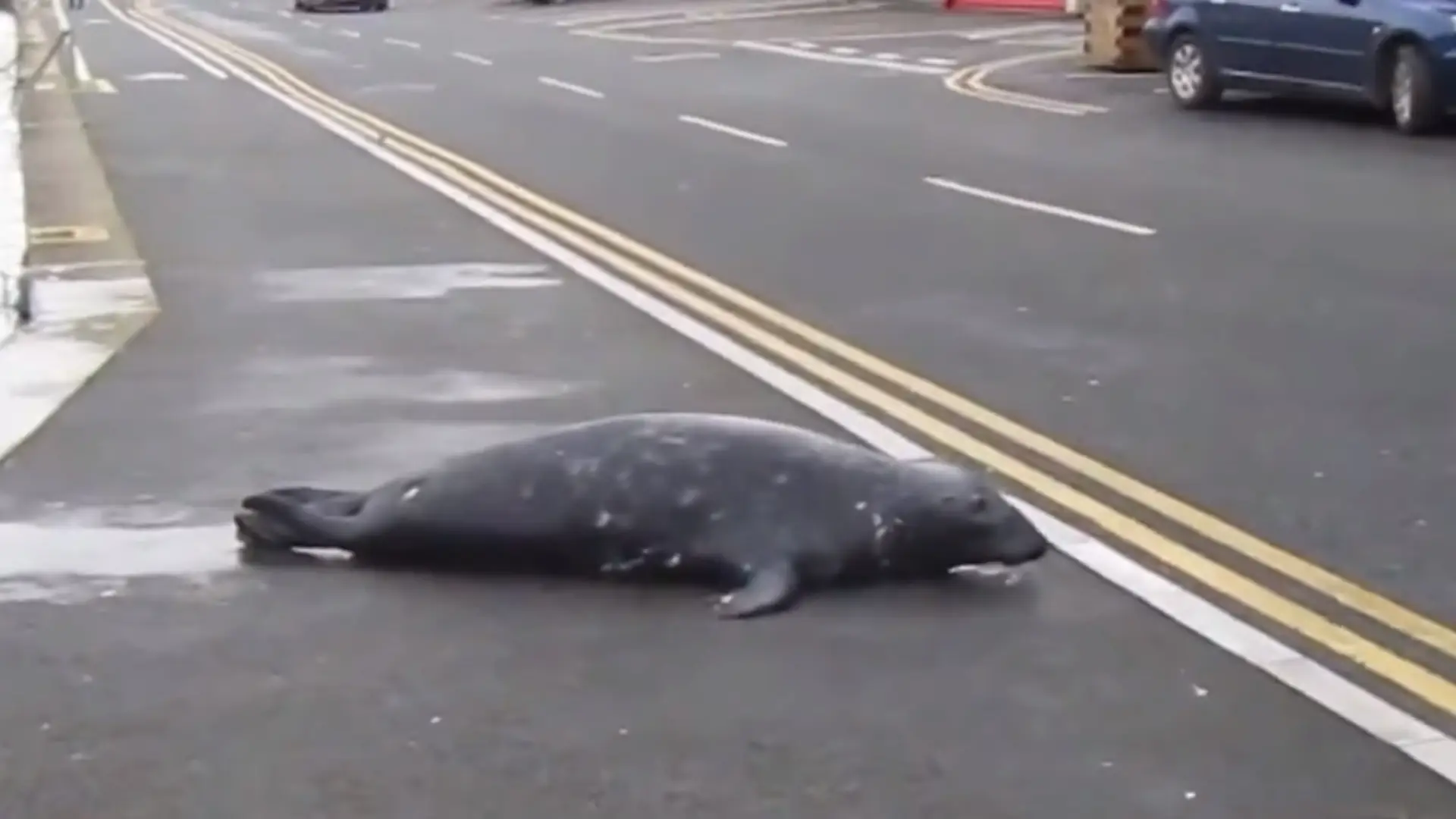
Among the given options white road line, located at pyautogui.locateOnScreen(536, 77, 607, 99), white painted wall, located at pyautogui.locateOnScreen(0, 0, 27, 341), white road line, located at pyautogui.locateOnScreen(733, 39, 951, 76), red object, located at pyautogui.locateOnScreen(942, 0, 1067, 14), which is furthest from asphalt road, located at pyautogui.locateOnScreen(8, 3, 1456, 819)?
red object, located at pyautogui.locateOnScreen(942, 0, 1067, 14)

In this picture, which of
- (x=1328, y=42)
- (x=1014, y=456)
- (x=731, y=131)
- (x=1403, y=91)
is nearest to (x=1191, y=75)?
(x=1328, y=42)

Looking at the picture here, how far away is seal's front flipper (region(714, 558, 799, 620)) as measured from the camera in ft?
20.7

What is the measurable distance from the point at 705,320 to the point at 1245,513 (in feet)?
13.6

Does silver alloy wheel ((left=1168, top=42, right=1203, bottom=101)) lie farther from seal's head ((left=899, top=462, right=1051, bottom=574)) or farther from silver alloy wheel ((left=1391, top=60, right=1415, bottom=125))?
seal's head ((left=899, top=462, right=1051, bottom=574))

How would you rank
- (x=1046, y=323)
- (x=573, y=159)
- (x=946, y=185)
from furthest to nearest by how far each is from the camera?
(x=573, y=159) < (x=946, y=185) < (x=1046, y=323)

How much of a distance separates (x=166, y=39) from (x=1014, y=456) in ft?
122

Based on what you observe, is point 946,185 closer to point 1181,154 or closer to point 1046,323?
point 1181,154

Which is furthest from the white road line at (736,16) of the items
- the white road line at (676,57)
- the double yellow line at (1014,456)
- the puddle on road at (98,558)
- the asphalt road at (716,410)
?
the puddle on road at (98,558)

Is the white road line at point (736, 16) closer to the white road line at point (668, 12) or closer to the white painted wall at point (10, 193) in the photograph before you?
the white road line at point (668, 12)

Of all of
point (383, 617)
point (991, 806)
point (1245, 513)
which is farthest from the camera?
point (1245, 513)

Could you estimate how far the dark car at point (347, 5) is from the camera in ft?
184

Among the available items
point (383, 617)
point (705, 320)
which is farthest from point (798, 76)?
point (383, 617)

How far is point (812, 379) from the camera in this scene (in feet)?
31.3

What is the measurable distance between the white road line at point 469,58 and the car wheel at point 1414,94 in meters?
15.1
